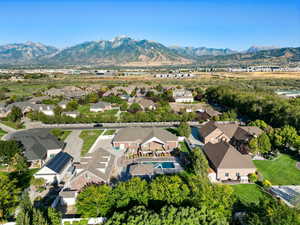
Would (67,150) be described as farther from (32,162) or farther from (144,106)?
(144,106)

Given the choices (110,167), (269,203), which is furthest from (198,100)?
(269,203)

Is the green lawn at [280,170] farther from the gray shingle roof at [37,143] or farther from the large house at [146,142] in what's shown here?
the gray shingle roof at [37,143]

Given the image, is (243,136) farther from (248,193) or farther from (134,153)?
(134,153)

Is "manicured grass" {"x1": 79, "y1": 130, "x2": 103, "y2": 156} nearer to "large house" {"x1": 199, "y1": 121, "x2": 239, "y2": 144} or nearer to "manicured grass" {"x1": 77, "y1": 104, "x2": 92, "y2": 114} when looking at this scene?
"manicured grass" {"x1": 77, "y1": 104, "x2": 92, "y2": 114}

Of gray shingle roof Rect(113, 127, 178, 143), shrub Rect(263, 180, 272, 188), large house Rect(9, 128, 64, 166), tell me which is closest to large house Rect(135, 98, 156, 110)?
gray shingle roof Rect(113, 127, 178, 143)

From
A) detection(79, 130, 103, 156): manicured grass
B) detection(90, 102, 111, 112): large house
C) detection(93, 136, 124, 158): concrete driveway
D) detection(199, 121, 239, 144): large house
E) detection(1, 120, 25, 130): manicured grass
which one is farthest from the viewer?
detection(90, 102, 111, 112): large house

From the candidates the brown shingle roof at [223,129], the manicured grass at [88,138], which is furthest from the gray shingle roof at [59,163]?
the brown shingle roof at [223,129]

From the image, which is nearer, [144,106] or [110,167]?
[110,167]
